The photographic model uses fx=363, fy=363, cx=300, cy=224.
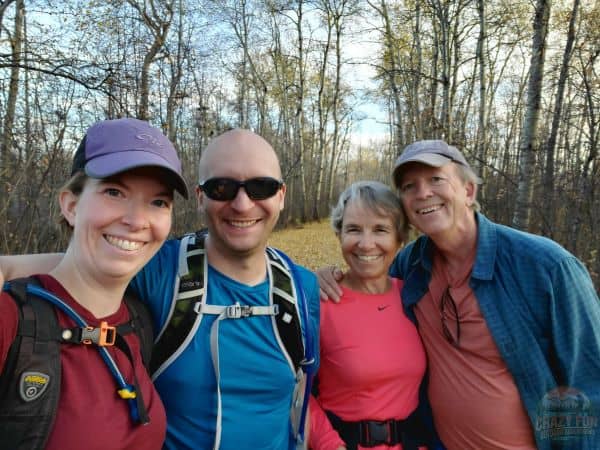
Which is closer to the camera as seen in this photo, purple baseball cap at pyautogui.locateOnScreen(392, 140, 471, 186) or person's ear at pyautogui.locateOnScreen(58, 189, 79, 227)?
person's ear at pyautogui.locateOnScreen(58, 189, 79, 227)

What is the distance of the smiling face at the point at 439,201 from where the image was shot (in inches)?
79.1

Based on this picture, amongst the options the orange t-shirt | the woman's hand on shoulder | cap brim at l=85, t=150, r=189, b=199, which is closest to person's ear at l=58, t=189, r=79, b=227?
cap brim at l=85, t=150, r=189, b=199

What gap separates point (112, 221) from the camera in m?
1.25

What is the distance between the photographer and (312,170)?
2575 centimetres

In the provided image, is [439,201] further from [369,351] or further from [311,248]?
[311,248]

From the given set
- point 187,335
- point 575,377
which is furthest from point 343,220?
point 575,377

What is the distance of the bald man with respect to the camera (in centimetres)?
153

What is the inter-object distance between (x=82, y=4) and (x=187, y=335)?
813cm

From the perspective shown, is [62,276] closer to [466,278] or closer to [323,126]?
[466,278]

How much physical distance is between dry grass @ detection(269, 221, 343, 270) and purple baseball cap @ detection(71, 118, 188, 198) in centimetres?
808

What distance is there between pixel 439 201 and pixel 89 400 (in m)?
1.82

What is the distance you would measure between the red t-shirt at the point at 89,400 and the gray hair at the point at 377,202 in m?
1.43

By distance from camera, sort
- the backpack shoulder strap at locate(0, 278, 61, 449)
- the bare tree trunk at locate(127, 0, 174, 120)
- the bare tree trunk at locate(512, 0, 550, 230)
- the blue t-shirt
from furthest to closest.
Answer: the bare tree trunk at locate(127, 0, 174, 120)
the bare tree trunk at locate(512, 0, 550, 230)
the blue t-shirt
the backpack shoulder strap at locate(0, 278, 61, 449)

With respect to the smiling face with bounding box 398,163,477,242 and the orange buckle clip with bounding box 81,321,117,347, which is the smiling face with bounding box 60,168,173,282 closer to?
the orange buckle clip with bounding box 81,321,117,347
